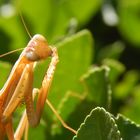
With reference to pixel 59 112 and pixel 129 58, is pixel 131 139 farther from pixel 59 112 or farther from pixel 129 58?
Result: pixel 129 58

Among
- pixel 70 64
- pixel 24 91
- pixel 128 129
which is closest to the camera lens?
pixel 128 129

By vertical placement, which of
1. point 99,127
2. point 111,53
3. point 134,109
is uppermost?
point 111,53

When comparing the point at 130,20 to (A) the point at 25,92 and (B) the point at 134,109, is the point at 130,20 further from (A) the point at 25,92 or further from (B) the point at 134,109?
(A) the point at 25,92

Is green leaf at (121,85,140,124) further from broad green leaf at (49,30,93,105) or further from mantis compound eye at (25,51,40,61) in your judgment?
mantis compound eye at (25,51,40,61)

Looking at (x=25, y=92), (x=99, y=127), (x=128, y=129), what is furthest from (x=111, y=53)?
(x=99, y=127)

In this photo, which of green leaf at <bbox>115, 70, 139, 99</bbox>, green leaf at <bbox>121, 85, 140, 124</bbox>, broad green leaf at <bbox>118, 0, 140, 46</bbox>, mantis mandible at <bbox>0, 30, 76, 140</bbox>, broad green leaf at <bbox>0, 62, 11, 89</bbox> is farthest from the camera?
broad green leaf at <bbox>118, 0, 140, 46</bbox>

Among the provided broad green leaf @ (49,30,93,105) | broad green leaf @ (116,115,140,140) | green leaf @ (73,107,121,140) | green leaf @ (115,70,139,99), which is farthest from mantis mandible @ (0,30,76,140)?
green leaf @ (115,70,139,99)

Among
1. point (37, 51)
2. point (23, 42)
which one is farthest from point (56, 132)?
point (23, 42)

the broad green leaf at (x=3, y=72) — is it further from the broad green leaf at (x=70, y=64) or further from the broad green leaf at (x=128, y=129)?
the broad green leaf at (x=128, y=129)
